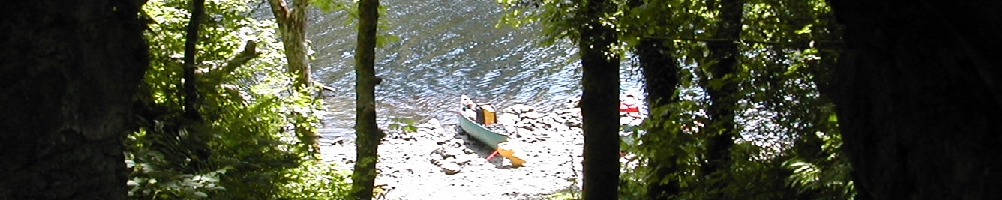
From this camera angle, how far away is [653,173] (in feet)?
24.9

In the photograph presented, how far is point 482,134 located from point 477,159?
741 mm

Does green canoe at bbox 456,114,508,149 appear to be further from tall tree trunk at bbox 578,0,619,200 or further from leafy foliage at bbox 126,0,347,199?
tall tree trunk at bbox 578,0,619,200

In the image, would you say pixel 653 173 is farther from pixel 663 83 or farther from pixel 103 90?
pixel 103 90

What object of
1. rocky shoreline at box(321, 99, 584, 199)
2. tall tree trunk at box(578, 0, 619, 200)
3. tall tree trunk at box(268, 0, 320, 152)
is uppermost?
tall tree trunk at box(268, 0, 320, 152)

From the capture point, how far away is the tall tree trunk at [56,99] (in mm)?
2312

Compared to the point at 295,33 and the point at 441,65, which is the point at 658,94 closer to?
the point at 295,33

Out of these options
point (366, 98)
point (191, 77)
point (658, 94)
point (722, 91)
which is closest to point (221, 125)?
point (191, 77)

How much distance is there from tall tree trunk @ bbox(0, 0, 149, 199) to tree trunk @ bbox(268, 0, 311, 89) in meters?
9.82

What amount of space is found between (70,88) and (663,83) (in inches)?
242

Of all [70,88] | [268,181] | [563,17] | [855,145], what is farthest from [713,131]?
[70,88]

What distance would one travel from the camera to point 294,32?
12352 millimetres

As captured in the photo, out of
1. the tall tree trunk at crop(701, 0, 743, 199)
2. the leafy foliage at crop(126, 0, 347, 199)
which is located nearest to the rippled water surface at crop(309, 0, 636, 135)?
the leafy foliage at crop(126, 0, 347, 199)

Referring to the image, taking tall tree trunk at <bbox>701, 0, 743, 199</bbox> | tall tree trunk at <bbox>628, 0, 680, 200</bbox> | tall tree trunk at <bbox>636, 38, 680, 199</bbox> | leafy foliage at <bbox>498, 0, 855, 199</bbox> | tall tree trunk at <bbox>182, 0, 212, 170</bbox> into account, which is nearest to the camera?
leafy foliage at <bbox>498, 0, 855, 199</bbox>

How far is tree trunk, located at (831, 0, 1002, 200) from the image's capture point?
2.02m
